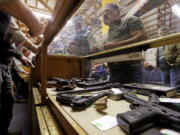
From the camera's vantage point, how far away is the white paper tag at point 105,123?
401mm

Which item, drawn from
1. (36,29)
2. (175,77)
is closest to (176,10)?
(175,77)

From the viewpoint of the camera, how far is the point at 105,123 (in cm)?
43

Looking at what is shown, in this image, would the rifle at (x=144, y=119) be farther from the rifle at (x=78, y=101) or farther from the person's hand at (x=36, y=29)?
the person's hand at (x=36, y=29)

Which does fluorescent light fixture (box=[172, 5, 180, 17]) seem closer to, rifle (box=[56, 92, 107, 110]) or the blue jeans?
the blue jeans

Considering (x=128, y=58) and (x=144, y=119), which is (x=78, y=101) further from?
(x=128, y=58)

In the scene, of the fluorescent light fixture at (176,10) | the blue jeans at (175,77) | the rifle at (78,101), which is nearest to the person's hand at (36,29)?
the rifle at (78,101)

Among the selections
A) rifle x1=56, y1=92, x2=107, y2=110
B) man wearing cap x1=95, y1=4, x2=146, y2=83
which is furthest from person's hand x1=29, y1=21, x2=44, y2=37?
man wearing cap x1=95, y1=4, x2=146, y2=83

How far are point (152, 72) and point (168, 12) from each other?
1.63m

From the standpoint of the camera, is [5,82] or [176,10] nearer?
[5,82]

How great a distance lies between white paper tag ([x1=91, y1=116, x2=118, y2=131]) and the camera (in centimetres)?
40

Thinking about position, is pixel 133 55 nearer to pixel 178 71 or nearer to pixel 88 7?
pixel 178 71

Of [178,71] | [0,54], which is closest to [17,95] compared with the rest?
[0,54]

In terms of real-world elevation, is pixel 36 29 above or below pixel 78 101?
above

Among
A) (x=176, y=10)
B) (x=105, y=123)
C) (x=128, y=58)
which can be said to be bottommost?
(x=105, y=123)
